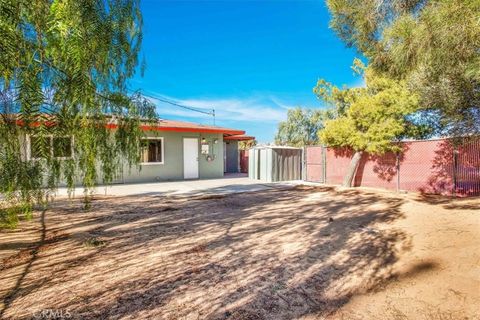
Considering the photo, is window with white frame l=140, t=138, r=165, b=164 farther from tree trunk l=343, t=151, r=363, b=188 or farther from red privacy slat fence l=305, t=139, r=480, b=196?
tree trunk l=343, t=151, r=363, b=188

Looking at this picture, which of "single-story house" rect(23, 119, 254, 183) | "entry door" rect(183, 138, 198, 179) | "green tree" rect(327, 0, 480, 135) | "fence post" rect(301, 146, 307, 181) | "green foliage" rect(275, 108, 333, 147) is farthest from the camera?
"green foliage" rect(275, 108, 333, 147)

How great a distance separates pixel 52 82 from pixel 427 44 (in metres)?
4.23

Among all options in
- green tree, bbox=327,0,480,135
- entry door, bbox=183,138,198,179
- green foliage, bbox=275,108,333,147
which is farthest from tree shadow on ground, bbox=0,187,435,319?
green foliage, bbox=275,108,333,147

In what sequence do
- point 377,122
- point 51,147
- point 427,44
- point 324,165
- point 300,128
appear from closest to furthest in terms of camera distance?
1. point 51,147
2. point 427,44
3. point 377,122
4. point 324,165
5. point 300,128

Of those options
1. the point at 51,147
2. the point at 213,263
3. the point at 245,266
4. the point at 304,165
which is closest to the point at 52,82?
the point at 51,147

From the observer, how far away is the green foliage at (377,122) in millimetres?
9070

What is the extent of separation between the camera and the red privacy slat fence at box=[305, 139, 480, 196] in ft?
24.9

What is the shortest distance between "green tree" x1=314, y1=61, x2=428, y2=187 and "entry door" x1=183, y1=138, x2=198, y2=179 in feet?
21.3

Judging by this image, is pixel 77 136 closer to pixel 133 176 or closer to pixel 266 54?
pixel 133 176

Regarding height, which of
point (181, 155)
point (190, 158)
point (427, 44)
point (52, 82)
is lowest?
point (190, 158)

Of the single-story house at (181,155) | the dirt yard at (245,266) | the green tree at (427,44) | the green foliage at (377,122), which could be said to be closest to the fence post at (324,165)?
the green foliage at (377,122)

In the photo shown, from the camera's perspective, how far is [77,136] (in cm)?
264

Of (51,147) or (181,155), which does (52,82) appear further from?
(181,155)

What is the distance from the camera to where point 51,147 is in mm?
2314
